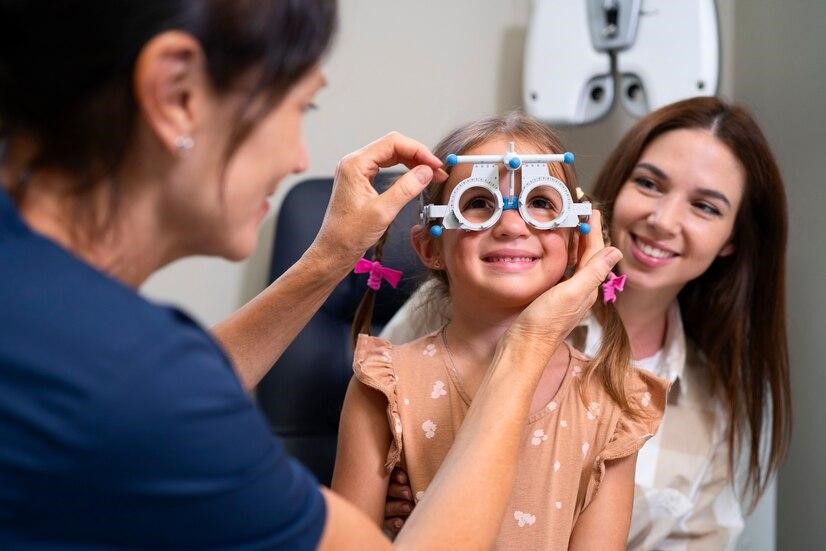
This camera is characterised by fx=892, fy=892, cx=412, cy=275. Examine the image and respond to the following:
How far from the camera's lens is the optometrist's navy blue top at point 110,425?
2.13ft

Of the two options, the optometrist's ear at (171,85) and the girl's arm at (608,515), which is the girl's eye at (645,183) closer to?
the girl's arm at (608,515)

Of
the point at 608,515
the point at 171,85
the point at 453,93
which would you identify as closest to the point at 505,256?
the point at 608,515

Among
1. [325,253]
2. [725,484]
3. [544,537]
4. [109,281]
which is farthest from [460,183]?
[725,484]

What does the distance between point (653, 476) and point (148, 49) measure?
123 cm

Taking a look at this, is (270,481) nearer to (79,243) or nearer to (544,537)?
(79,243)

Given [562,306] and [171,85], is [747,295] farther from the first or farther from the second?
[171,85]

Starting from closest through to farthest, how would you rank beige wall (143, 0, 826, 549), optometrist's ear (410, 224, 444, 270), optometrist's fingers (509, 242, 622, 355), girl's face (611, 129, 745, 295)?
optometrist's fingers (509, 242, 622, 355)
optometrist's ear (410, 224, 444, 270)
girl's face (611, 129, 745, 295)
beige wall (143, 0, 826, 549)

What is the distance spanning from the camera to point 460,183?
3.99ft

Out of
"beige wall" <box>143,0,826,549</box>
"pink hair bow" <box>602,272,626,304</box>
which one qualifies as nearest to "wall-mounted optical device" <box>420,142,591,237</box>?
"pink hair bow" <box>602,272,626,304</box>

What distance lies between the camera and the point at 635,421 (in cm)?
128

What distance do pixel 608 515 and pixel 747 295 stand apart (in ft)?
2.32

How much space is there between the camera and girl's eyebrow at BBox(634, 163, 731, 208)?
1.62m

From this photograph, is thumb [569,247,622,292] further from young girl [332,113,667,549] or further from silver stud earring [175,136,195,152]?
silver stud earring [175,136,195,152]

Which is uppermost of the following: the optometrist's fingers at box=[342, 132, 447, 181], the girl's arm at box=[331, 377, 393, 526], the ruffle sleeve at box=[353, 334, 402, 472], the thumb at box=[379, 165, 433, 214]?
the optometrist's fingers at box=[342, 132, 447, 181]
